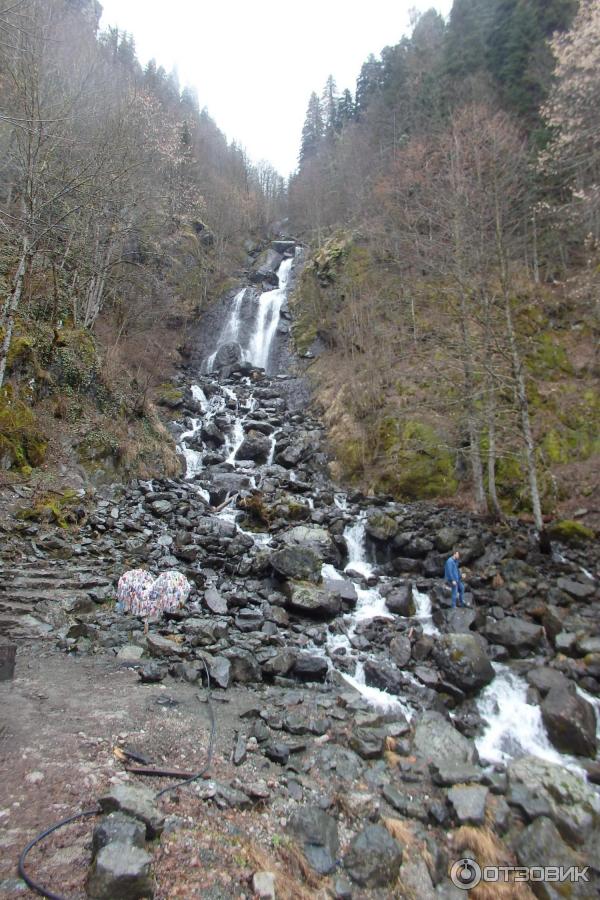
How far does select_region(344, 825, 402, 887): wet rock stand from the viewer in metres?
3.55

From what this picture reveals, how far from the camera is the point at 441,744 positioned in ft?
18.0

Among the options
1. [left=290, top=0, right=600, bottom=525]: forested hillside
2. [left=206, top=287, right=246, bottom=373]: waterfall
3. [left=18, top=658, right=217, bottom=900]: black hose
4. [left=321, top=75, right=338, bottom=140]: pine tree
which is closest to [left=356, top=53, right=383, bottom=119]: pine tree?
[left=321, top=75, right=338, bottom=140]: pine tree

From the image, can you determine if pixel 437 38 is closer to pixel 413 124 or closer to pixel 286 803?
pixel 413 124

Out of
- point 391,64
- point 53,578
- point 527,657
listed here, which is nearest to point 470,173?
point 527,657

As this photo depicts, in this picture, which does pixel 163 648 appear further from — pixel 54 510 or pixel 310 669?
pixel 54 510

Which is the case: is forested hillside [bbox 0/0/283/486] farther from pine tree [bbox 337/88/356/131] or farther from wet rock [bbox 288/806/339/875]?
pine tree [bbox 337/88/356/131]

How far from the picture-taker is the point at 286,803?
13.7 ft

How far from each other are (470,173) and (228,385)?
16674 mm

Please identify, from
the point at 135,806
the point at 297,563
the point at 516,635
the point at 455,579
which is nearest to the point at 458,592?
the point at 455,579

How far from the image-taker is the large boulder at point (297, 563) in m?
9.97

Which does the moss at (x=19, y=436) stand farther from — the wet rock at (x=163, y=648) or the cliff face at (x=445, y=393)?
the cliff face at (x=445, y=393)

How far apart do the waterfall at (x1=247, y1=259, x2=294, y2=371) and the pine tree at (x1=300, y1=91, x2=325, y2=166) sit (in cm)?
2953

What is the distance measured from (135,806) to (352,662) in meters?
4.91

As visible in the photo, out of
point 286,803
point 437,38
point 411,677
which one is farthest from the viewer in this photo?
point 437,38
